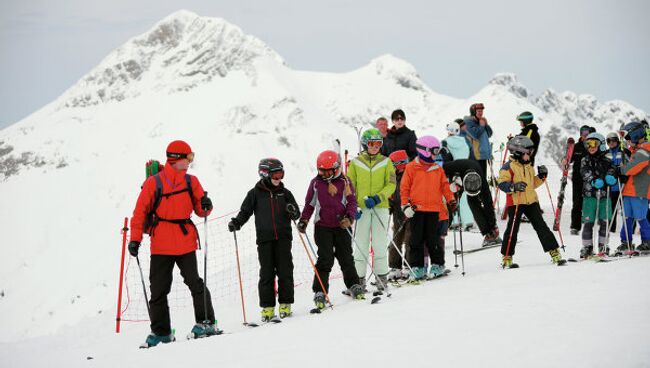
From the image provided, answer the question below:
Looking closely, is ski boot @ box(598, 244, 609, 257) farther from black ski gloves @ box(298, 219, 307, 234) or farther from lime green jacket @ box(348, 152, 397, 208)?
black ski gloves @ box(298, 219, 307, 234)

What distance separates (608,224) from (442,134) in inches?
1524

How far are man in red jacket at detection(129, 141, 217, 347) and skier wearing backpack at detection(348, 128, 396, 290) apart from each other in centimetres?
221

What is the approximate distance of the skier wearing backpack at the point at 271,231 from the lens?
686cm

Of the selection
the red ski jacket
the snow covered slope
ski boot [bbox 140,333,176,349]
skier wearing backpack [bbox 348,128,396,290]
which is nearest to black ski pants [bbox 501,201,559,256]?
skier wearing backpack [bbox 348,128,396,290]

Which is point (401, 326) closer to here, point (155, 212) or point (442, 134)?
point (155, 212)

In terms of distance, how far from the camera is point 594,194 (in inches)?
328

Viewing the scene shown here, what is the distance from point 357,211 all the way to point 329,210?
433 millimetres

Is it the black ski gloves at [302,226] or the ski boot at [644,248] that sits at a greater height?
the black ski gloves at [302,226]

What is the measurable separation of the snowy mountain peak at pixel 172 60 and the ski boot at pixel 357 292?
45482mm

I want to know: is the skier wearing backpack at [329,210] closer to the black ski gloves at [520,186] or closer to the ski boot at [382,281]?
the ski boot at [382,281]

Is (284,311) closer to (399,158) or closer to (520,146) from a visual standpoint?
(399,158)

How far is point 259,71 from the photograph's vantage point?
51.3 m

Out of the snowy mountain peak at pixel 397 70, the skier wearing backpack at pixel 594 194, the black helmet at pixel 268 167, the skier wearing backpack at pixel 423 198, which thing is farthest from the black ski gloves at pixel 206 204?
the snowy mountain peak at pixel 397 70

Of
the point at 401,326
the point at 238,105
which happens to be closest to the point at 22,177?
the point at 238,105
